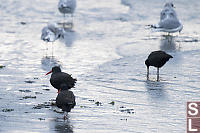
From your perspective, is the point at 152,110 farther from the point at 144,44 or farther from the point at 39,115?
the point at 144,44

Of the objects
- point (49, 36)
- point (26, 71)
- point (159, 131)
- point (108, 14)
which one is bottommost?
point (159, 131)

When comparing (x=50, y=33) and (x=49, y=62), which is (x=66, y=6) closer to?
(x=50, y=33)

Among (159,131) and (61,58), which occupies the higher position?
(61,58)

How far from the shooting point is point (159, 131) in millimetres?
8961

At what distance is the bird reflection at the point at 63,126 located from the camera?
8.98m

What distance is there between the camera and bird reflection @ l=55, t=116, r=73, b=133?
8.98 m

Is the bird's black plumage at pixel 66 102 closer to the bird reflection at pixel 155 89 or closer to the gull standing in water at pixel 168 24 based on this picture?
the bird reflection at pixel 155 89

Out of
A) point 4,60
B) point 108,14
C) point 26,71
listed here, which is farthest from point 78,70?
point 108,14

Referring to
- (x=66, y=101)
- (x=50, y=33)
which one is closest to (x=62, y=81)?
(x=66, y=101)

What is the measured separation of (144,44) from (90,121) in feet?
26.9

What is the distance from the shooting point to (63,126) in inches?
363

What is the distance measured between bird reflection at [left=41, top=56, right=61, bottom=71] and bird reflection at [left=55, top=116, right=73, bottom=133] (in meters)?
4.47

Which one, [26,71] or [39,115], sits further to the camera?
[26,71]

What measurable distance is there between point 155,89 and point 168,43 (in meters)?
5.83
